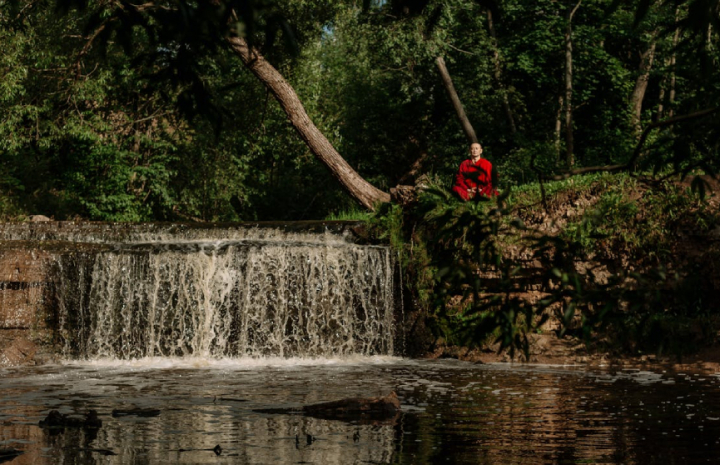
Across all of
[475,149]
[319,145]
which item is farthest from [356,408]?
[319,145]

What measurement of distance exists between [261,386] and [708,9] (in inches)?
346

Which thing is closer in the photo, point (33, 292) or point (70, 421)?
point (70, 421)

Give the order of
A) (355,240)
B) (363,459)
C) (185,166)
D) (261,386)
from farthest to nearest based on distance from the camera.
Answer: (185,166), (355,240), (261,386), (363,459)

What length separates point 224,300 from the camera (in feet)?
53.0

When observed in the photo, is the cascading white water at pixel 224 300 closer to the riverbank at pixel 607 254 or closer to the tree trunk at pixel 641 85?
the riverbank at pixel 607 254

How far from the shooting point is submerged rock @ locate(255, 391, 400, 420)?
355 inches

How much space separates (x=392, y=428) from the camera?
829cm

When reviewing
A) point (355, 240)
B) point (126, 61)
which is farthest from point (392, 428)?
point (126, 61)

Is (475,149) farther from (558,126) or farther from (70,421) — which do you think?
(558,126)

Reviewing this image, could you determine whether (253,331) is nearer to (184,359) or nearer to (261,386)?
(184,359)

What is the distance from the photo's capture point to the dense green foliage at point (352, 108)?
24.5 meters

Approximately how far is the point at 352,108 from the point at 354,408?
23.8m

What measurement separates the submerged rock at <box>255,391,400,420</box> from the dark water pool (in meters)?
0.16

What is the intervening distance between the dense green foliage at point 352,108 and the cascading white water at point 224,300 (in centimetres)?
817
